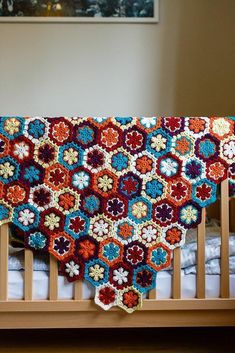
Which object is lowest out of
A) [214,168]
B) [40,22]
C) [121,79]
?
[214,168]

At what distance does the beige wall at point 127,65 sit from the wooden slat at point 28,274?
3.30ft

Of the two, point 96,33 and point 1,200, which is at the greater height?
point 96,33

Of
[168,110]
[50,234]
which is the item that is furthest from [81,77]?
[50,234]

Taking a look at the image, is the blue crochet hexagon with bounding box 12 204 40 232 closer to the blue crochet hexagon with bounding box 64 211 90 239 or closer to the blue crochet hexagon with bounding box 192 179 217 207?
the blue crochet hexagon with bounding box 64 211 90 239

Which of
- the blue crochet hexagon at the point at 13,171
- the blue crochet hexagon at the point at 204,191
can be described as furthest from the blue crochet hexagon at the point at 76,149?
the blue crochet hexagon at the point at 204,191

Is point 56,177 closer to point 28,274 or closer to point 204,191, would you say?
point 28,274

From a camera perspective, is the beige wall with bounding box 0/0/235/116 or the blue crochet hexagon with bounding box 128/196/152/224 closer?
the blue crochet hexagon with bounding box 128/196/152/224

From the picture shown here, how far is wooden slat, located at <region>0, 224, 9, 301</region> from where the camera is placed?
3.99 ft

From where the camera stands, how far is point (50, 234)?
1.23 metres

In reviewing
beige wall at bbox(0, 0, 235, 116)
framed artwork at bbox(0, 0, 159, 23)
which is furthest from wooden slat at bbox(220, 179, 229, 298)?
framed artwork at bbox(0, 0, 159, 23)

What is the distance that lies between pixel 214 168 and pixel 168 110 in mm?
865

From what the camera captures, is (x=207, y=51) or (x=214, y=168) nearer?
(x=214, y=168)

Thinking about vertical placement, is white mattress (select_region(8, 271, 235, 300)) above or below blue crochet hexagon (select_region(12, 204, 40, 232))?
→ below

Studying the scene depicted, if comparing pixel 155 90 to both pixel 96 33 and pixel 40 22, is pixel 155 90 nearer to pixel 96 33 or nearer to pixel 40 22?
pixel 96 33
